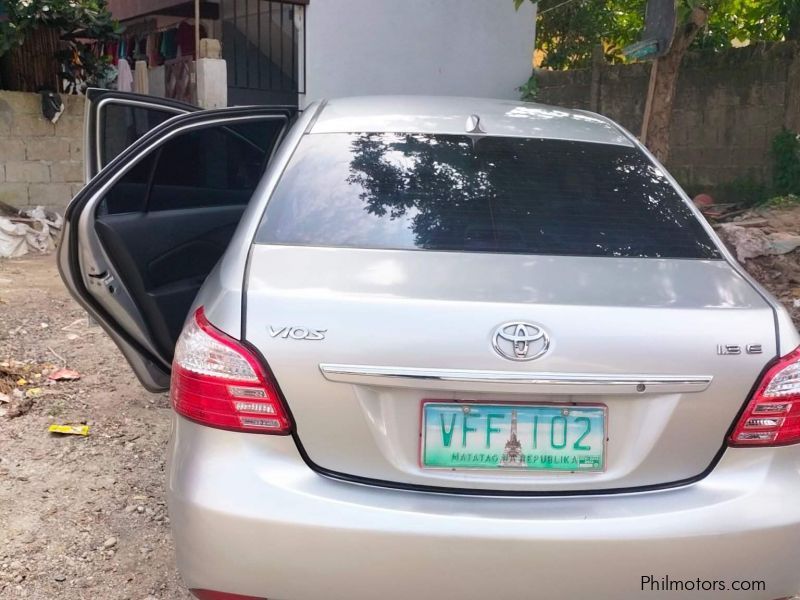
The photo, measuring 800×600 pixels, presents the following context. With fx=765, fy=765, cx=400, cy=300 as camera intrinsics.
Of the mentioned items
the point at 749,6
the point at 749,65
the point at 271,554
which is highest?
the point at 749,6

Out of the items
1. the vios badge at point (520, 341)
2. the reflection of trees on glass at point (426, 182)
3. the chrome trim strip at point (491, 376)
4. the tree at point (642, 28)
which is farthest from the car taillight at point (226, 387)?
the tree at point (642, 28)

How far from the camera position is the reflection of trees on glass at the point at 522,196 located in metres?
2.13

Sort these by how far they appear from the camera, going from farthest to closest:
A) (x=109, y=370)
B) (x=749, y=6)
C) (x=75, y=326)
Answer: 1. (x=749, y=6)
2. (x=75, y=326)
3. (x=109, y=370)

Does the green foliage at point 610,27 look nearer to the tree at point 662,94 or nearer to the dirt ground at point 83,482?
the tree at point 662,94

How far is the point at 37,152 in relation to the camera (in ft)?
26.2

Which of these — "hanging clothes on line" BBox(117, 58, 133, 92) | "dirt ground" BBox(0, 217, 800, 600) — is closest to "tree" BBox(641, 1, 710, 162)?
"dirt ground" BBox(0, 217, 800, 600)

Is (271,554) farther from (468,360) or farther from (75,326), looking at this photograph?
(75,326)

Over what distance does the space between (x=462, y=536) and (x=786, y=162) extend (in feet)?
25.9

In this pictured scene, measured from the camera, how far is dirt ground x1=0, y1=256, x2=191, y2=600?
2.59m

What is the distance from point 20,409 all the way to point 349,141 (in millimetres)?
2475

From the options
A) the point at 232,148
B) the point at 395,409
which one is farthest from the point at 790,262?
the point at 395,409

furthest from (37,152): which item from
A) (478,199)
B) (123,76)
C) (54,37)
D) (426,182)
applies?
(478,199)

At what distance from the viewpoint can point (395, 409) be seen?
1.67m

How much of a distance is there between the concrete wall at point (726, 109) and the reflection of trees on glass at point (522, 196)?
694 centimetres
